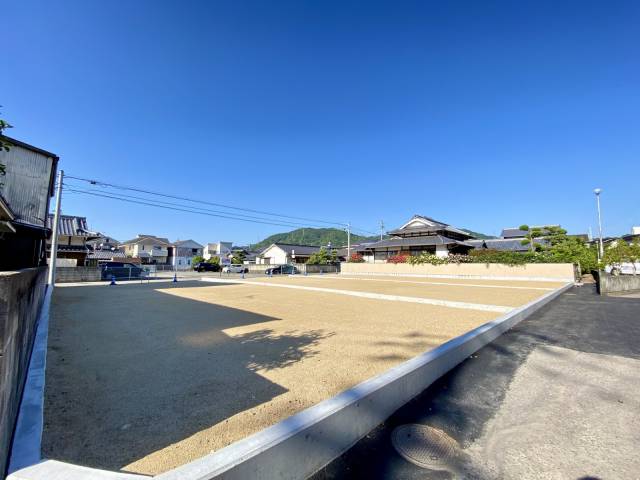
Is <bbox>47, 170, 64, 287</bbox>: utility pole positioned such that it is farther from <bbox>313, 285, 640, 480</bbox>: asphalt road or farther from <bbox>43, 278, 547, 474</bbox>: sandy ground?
<bbox>313, 285, 640, 480</bbox>: asphalt road

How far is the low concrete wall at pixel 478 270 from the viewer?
2015 centimetres

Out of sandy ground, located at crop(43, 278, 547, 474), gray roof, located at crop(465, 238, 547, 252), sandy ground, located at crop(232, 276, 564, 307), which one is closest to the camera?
sandy ground, located at crop(43, 278, 547, 474)

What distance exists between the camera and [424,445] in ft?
7.00

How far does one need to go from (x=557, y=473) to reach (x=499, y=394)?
1.21 m

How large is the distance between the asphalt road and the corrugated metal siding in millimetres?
13038

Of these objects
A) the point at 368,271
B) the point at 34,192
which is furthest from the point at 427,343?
the point at 368,271

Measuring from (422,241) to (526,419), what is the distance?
30533 mm

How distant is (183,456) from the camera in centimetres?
188

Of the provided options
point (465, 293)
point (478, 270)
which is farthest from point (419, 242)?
point (465, 293)

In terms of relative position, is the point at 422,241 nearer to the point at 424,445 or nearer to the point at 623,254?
the point at 623,254

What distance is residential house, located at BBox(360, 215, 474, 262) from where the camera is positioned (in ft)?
100

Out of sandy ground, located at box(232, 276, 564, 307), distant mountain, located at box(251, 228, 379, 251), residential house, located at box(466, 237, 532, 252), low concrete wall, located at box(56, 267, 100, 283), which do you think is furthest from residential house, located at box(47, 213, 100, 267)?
distant mountain, located at box(251, 228, 379, 251)

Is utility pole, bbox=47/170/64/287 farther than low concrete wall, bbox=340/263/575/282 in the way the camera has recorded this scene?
No

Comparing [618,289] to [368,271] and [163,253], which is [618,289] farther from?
[163,253]
